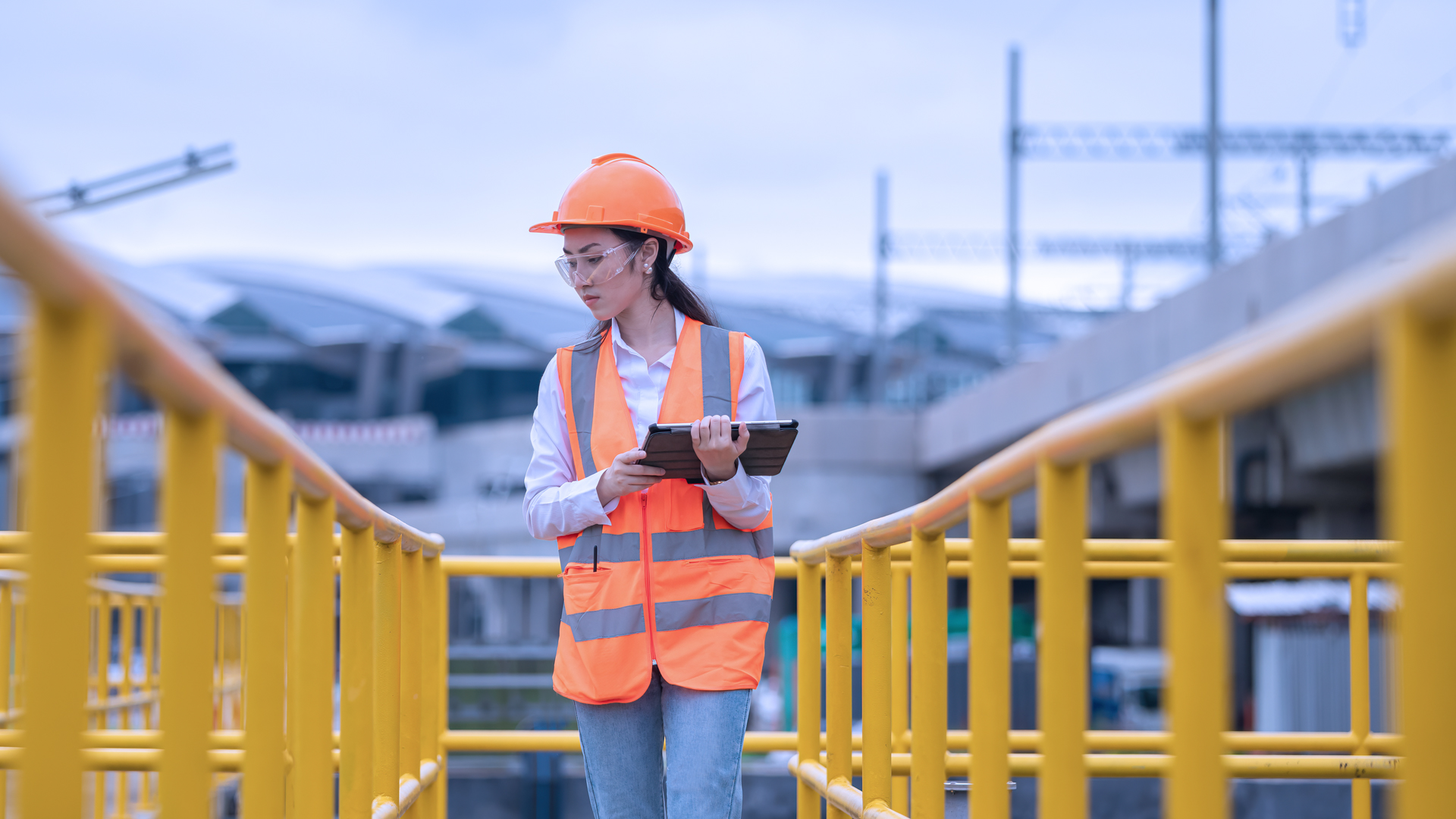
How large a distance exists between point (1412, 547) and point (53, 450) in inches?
39.3

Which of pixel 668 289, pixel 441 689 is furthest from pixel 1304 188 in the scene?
pixel 668 289

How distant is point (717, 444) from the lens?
254cm

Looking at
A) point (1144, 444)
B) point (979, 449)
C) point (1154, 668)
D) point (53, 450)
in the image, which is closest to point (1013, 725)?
point (1144, 444)

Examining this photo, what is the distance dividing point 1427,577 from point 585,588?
195cm

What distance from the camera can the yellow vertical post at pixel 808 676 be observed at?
308cm

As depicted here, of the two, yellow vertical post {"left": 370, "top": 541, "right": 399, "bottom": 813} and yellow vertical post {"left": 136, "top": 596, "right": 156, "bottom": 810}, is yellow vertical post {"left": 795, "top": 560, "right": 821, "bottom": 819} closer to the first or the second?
yellow vertical post {"left": 370, "top": 541, "right": 399, "bottom": 813}

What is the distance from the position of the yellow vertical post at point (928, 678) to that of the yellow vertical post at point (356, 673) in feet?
2.93

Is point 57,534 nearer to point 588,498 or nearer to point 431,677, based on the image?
point 588,498

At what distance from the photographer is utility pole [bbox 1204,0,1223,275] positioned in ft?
47.8

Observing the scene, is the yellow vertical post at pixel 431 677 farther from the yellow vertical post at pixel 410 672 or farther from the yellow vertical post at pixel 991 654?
the yellow vertical post at pixel 991 654

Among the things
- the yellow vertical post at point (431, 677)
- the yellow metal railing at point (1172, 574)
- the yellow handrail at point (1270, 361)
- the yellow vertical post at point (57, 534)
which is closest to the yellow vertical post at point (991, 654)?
the yellow metal railing at point (1172, 574)

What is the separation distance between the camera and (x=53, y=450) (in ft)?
3.54

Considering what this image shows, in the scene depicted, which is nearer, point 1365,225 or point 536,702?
point 1365,225

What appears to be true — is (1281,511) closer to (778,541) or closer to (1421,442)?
(778,541)
